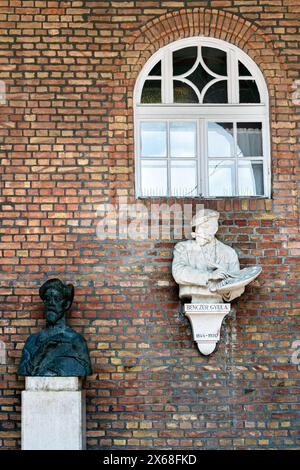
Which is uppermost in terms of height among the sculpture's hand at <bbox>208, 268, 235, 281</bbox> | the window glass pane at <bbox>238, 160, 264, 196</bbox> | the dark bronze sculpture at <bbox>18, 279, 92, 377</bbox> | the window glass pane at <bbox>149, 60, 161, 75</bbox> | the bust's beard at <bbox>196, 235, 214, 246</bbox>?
the window glass pane at <bbox>149, 60, 161, 75</bbox>

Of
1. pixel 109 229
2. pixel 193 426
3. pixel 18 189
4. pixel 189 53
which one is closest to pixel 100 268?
pixel 109 229

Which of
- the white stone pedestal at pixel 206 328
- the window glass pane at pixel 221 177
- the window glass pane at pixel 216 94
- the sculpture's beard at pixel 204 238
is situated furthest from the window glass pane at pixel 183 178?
the white stone pedestal at pixel 206 328

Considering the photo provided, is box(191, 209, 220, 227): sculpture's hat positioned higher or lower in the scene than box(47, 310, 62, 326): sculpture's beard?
higher

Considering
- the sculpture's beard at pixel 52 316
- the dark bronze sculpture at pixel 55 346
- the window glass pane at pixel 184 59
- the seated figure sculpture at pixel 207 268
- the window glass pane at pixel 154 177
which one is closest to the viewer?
the dark bronze sculpture at pixel 55 346

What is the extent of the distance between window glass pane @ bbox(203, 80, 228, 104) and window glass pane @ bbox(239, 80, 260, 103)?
0.18 meters

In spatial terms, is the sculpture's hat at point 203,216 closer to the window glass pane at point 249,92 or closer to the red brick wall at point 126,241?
the red brick wall at point 126,241

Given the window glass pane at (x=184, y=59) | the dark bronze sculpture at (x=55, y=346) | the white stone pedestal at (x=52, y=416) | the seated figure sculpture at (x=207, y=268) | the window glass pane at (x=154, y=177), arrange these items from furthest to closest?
Answer: 1. the window glass pane at (x=184, y=59)
2. the window glass pane at (x=154, y=177)
3. the seated figure sculpture at (x=207, y=268)
4. the dark bronze sculpture at (x=55, y=346)
5. the white stone pedestal at (x=52, y=416)

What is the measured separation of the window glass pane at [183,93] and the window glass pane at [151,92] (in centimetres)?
18

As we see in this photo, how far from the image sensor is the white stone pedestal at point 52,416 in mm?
9180

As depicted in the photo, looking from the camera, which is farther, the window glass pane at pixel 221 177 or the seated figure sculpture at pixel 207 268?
the window glass pane at pixel 221 177

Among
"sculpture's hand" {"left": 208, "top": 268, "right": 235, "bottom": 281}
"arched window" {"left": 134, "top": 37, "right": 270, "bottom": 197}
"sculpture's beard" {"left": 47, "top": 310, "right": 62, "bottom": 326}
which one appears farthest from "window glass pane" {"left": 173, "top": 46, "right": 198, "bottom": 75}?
"sculpture's beard" {"left": 47, "top": 310, "right": 62, "bottom": 326}

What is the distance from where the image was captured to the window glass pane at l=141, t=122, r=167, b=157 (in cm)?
1041

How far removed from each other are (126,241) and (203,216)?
834mm

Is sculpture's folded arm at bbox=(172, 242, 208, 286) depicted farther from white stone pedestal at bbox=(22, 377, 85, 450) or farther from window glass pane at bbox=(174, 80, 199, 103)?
window glass pane at bbox=(174, 80, 199, 103)
